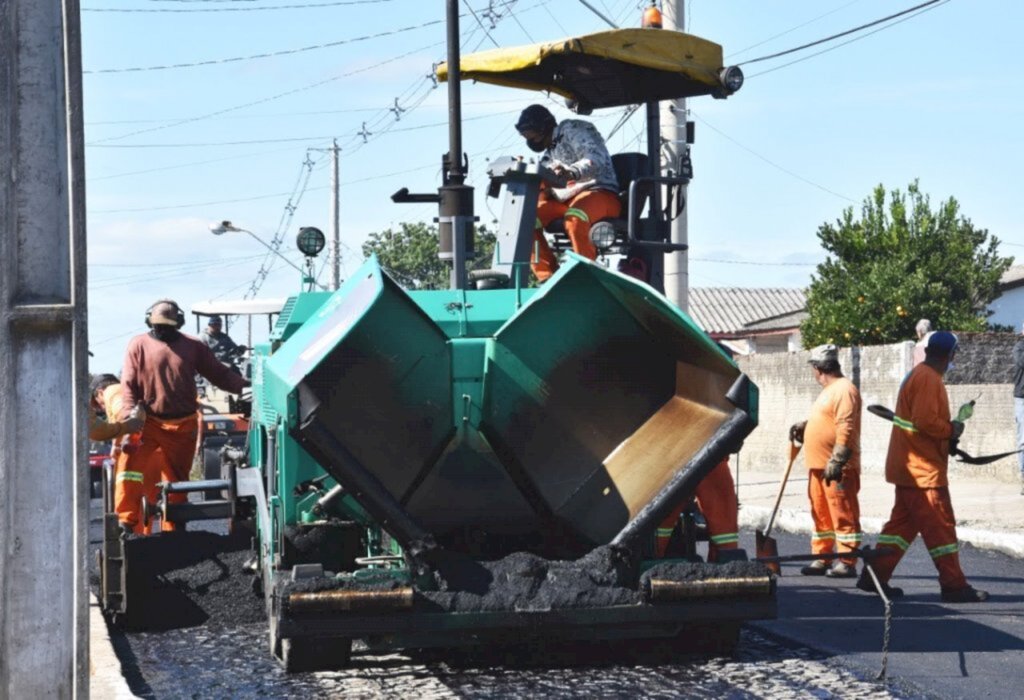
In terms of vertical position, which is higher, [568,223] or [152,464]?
[568,223]

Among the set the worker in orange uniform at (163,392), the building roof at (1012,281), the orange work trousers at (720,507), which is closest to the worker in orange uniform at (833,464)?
the orange work trousers at (720,507)

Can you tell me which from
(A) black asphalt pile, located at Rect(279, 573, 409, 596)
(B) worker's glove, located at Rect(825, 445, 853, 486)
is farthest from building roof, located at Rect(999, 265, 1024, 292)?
(A) black asphalt pile, located at Rect(279, 573, 409, 596)

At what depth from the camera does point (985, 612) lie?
8609mm

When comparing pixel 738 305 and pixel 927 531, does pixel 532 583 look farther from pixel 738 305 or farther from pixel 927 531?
pixel 738 305

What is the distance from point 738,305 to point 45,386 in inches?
2379

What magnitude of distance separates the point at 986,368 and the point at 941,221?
518 inches

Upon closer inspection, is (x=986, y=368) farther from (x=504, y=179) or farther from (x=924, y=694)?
(x=924, y=694)

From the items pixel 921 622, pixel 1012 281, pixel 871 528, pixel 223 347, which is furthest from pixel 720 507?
pixel 1012 281

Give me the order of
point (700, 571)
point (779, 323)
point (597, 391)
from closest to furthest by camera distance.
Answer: point (700, 571)
point (597, 391)
point (779, 323)

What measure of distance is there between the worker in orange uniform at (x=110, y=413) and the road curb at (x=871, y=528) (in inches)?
159

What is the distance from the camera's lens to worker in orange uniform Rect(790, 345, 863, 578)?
1008 centimetres

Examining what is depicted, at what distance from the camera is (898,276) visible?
3044 centimetres

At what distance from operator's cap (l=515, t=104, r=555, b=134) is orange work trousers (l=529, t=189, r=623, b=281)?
0.38m

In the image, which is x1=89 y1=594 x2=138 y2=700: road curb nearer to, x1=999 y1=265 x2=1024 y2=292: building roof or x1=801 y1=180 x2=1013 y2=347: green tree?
x1=801 y1=180 x2=1013 y2=347: green tree
